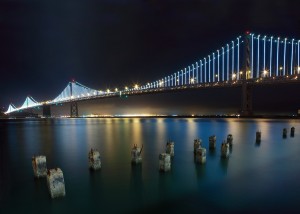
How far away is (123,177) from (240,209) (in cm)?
482

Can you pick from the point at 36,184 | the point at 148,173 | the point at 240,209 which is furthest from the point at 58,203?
the point at 240,209

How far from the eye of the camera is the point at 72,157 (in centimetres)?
1592

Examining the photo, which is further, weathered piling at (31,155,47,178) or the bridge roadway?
the bridge roadway

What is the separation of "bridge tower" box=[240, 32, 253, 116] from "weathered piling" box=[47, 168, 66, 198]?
53.6 metres

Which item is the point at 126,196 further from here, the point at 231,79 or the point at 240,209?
the point at 231,79

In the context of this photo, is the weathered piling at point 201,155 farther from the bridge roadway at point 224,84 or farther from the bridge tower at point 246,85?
the bridge tower at point 246,85

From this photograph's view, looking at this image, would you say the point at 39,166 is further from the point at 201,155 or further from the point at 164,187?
the point at 201,155

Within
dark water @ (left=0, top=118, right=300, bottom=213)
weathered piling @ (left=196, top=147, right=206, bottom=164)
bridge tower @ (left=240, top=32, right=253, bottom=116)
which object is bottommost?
dark water @ (left=0, top=118, right=300, bottom=213)

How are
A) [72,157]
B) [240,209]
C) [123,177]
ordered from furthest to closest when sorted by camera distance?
1. [72,157]
2. [123,177]
3. [240,209]

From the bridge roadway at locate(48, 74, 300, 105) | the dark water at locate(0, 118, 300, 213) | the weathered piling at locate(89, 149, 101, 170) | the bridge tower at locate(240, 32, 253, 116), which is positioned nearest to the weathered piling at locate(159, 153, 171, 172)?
the dark water at locate(0, 118, 300, 213)

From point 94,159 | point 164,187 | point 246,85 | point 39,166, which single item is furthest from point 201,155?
point 246,85

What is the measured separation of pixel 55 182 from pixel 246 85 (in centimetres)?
5570

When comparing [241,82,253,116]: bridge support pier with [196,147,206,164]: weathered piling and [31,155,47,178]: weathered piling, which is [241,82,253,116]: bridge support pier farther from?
[31,155,47,178]: weathered piling

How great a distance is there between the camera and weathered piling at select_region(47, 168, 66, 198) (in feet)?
25.0
